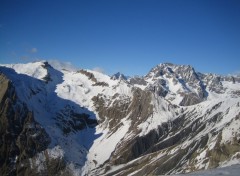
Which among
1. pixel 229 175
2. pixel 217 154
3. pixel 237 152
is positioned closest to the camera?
pixel 229 175

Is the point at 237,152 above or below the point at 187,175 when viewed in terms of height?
below

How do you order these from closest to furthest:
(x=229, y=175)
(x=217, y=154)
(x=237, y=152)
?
(x=229, y=175)
(x=237, y=152)
(x=217, y=154)

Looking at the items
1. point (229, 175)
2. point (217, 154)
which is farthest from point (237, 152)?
point (229, 175)

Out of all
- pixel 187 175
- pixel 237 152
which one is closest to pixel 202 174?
pixel 187 175

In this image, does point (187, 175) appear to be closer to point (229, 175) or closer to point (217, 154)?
point (229, 175)

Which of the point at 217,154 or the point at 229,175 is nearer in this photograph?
the point at 229,175

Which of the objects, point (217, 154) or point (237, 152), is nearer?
point (237, 152)

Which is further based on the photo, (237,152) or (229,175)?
(237,152)

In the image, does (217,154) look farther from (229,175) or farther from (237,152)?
(229,175)
